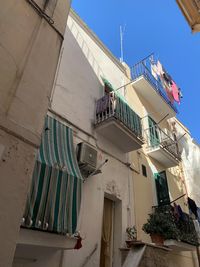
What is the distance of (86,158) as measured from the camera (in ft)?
21.6

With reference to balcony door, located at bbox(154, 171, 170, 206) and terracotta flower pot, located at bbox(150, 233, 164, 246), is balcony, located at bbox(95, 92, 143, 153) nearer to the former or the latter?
balcony door, located at bbox(154, 171, 170, 206)

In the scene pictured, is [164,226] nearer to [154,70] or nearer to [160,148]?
[160,148]

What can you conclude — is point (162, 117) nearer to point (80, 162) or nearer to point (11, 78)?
point (80, 162)

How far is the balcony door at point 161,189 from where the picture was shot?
32.1ft

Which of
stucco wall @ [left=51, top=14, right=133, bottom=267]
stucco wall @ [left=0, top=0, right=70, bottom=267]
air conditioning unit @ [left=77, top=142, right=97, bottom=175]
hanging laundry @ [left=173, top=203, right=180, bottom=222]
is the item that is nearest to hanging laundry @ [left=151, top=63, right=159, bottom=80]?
stucco wall @ [left=51, top=14, right=133, bottom=267]

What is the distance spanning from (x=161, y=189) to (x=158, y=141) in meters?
2.20

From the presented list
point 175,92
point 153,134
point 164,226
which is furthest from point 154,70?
point 164,226

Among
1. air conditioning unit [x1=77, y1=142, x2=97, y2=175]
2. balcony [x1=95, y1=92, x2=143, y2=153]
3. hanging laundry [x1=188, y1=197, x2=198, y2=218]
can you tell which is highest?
balcony [x1=95, y1=92, x2=143, y2=153]

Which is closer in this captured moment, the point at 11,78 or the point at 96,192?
the point at 11,78

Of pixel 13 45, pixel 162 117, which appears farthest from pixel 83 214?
pixel 162 117

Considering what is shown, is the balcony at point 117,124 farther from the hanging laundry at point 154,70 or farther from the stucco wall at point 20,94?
the hanging laundry at point 154,70

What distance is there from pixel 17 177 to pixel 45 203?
2250 millimetres

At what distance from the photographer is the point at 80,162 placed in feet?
21.2

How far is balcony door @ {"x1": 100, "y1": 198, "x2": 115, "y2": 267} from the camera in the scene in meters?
6.86
